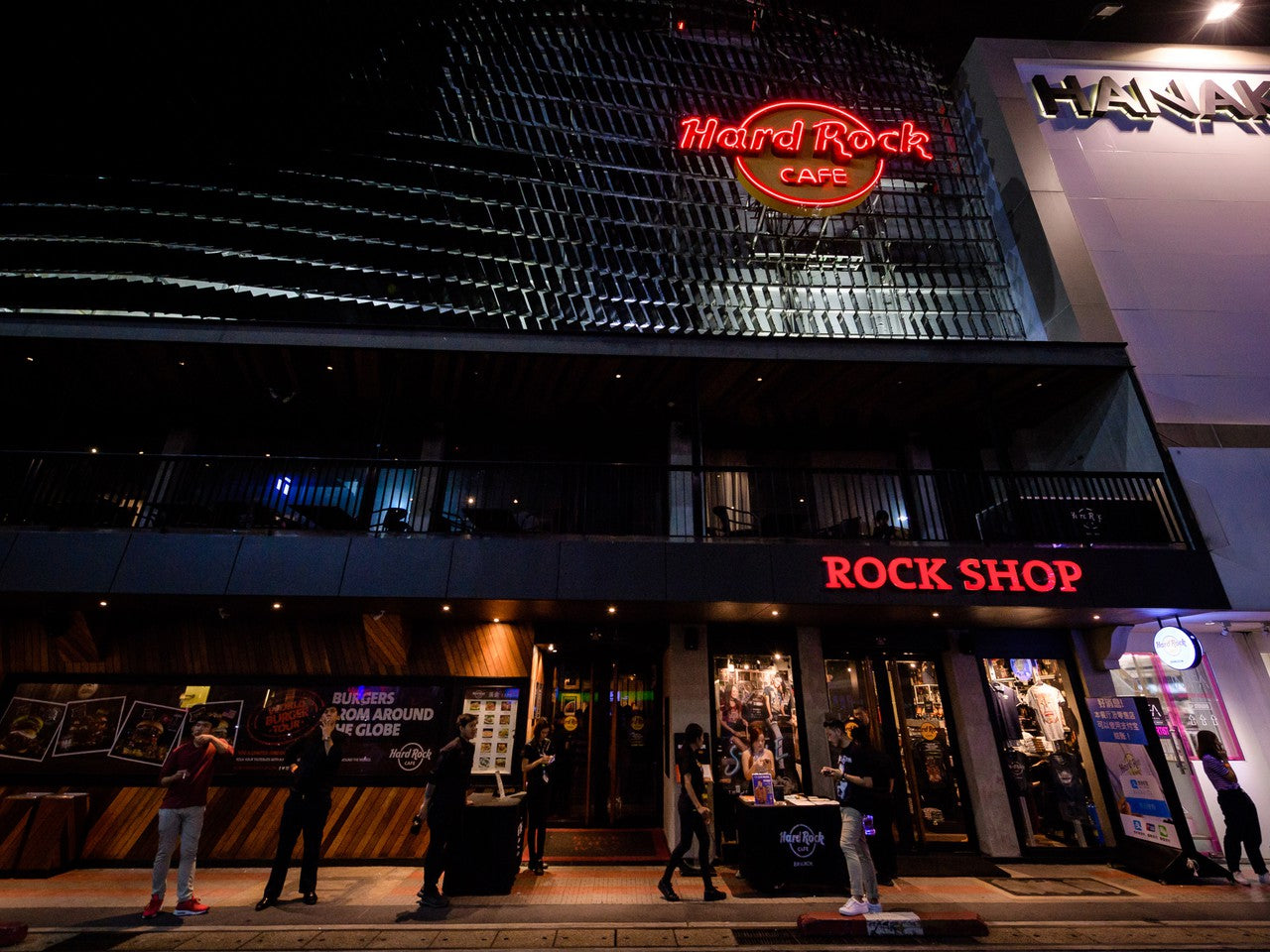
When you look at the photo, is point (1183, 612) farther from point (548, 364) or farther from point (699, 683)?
point (548, 364)

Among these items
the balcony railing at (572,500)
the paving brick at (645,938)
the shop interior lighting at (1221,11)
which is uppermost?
the shop interior lighting at (1221,11)

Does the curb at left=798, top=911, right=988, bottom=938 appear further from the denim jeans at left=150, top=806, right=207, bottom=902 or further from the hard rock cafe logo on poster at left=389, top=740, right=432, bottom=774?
the denim jeans at left=150, top=806, right=207, bottom=902

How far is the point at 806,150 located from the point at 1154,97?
835 centimetres

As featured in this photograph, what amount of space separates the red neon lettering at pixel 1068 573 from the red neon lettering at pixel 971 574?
1060 millimetres

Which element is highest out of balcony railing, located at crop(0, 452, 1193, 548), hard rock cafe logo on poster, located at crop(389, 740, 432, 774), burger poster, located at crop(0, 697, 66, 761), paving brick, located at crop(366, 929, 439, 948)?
balcony railing, located at crop(0, 452, 1193, 548)

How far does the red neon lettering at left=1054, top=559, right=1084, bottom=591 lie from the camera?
24.6 ft

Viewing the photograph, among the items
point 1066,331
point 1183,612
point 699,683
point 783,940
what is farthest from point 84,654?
point 1066,331

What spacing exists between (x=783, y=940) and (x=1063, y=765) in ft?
20.9

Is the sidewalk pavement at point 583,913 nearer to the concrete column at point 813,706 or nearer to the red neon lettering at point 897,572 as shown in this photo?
the concrete column at point 813,706

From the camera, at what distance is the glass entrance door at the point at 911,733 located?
8633 mm

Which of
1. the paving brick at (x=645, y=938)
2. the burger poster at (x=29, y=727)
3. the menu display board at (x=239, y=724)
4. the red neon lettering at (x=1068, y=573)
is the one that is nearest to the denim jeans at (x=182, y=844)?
the menu display board at (x=239, y=724)

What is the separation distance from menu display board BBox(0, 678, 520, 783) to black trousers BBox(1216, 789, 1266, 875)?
9467 mm

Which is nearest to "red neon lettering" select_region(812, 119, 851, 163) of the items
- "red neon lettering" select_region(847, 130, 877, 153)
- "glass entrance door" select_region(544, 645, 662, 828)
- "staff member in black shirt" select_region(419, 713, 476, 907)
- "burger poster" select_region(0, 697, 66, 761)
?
"red neon lettering" select_region(847, 130, 877, 153)

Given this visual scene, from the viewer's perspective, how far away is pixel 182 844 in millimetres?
5703
